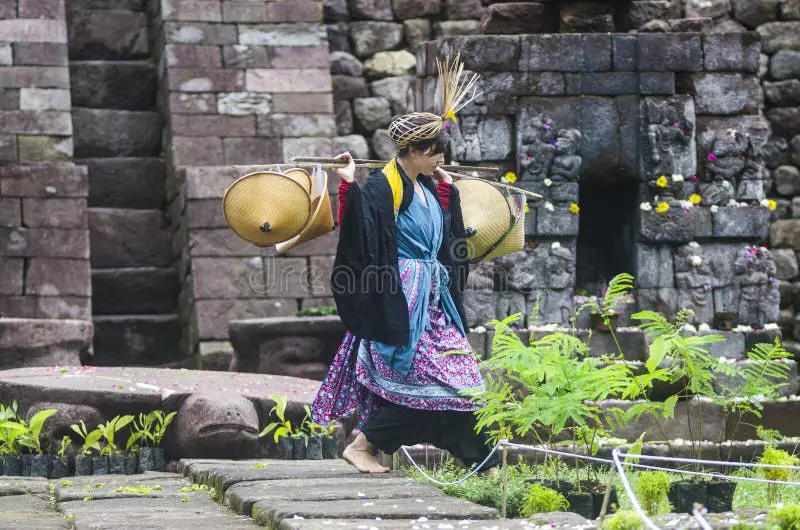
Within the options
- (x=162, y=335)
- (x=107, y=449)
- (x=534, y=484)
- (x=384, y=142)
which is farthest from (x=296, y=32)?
(x=534, y=484)

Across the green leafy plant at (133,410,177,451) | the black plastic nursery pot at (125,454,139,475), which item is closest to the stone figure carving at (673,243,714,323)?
the green leafy plant at (133,410,177,451)

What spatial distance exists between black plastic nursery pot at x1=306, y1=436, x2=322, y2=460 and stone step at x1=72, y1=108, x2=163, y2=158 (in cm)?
490

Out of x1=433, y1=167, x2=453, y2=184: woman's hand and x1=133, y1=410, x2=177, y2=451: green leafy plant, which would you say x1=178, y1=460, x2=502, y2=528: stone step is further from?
x1=433, y1=167, x2=453, y2=184: woman's hand

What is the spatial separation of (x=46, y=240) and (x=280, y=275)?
5.50 feet

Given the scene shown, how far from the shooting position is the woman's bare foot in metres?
5.73

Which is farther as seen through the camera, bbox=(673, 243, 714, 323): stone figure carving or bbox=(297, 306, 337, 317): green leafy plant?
bbox=(297, 306, 337, 317): green leafy plant

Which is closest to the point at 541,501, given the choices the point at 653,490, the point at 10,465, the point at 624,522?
the point at 653,490

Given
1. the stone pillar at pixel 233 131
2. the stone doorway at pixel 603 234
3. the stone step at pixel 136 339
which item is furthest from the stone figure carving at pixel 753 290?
the stone step at pixel 136 339

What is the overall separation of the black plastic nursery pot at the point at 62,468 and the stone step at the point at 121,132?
196 inches

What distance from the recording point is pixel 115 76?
1128 centimetres

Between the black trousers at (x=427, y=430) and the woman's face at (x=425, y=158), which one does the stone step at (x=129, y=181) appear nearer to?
the woman's face at (x=425, y=158)

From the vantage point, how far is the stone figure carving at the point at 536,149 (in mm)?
8406

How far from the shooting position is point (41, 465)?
641 centimetres

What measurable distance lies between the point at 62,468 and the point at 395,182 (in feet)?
6.90
